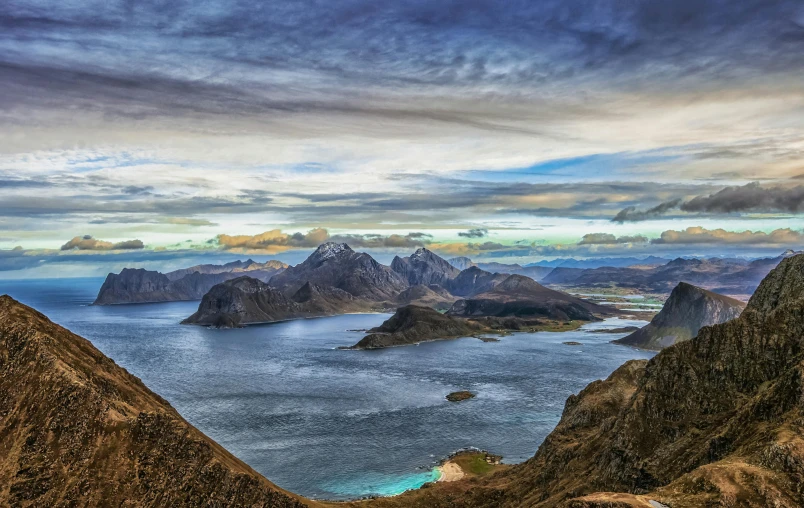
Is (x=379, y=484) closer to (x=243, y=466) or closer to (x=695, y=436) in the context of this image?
(x=243, y=466)

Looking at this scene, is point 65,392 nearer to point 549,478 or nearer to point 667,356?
point 549,478

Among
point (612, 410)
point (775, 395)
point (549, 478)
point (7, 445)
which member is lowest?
point (549, 478)

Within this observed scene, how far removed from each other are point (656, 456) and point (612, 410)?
4065 cm

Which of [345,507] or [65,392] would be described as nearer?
[65,392]

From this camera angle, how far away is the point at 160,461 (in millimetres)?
89750

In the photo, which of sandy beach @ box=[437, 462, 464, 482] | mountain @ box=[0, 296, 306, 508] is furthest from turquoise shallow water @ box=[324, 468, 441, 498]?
mountain @ box=[0, 296, 306, 508]

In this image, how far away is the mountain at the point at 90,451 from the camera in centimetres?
8462

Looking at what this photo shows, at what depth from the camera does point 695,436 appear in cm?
8931

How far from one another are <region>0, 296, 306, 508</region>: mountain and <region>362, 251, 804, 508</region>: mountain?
1749 inches

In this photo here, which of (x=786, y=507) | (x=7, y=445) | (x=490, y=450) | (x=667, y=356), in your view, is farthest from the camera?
(x=490, y=450)

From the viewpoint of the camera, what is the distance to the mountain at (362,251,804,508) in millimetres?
65000

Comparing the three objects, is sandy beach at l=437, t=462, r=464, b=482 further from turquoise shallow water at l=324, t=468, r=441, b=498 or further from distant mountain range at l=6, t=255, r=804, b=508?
distant mountain range at l=6, t=255, r=804, b=508

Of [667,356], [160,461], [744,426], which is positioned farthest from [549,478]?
[160,461]

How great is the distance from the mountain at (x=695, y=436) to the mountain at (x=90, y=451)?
4442 centimetres
